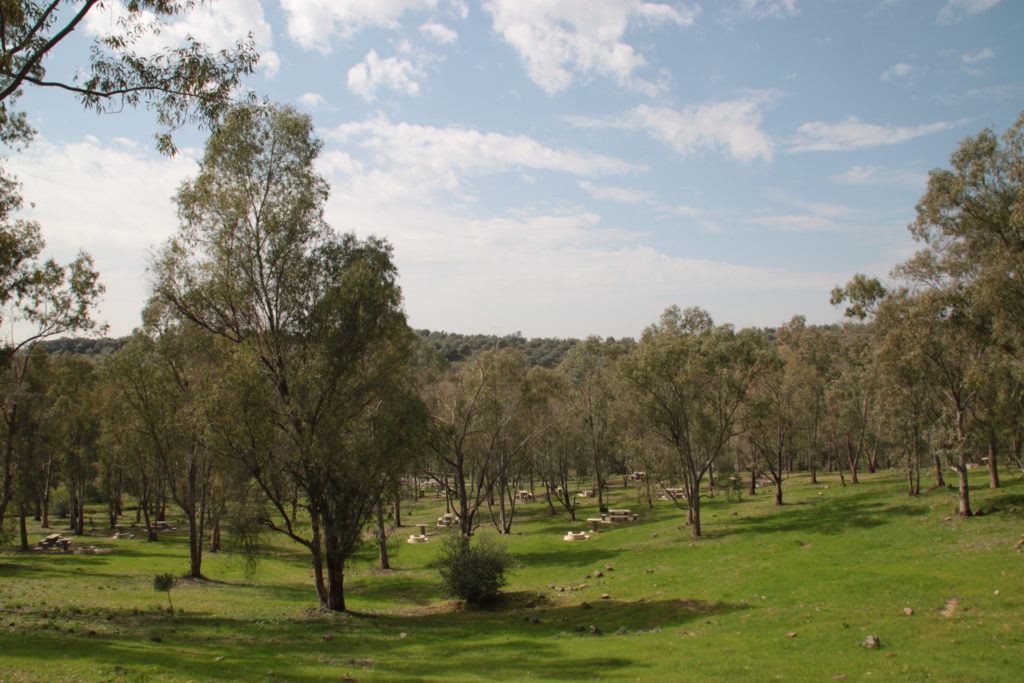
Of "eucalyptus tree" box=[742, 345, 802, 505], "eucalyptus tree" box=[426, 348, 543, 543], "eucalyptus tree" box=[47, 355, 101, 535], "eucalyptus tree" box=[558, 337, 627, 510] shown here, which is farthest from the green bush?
"eucalyptus tree" box=[47, 355, 101, 535]

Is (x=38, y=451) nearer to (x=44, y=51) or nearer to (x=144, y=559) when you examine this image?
(x=144, y=559)

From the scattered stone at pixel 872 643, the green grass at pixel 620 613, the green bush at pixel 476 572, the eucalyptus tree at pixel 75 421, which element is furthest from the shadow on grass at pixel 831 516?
the eucalyptus tree at pixel 75 421

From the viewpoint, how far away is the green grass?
15469 mm

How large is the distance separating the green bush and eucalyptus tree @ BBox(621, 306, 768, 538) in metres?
17.0

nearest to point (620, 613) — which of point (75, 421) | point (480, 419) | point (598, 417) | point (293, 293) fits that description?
point (293, 293)

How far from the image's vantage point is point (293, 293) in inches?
1045

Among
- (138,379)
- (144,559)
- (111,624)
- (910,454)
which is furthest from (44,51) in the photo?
(910,454)

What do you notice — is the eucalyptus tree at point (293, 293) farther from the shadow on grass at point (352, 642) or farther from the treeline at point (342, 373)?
the shadow on grass at point (352, 642)

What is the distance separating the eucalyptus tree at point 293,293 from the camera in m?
25.6

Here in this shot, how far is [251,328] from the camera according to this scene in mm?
26812

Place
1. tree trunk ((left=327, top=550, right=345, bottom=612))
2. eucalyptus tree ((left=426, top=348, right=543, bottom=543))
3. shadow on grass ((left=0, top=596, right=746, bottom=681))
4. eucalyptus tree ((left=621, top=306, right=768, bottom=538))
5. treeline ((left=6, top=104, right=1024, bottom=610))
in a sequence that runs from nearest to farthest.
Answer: shadow on grass ((left=0, top=596, right=746, bottom=681)) < treeline ((left=6, top=104, right=1024, bottom=610)) < tree trunk ((left=327, top=550, right=345, bottom=612)) < eucalyptus tree ((left=621, top=306, right=768, bottom=538)) < eucalyptus tree ((left=426, top=348, right=543, bottom=543))

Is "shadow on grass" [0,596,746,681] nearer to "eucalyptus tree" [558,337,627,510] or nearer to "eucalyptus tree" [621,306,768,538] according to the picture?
"eucalyptus tree" [621,306,768,538]

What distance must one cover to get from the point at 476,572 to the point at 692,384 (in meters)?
20.9

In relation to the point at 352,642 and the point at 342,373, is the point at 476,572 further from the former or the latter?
the point at 342,373
